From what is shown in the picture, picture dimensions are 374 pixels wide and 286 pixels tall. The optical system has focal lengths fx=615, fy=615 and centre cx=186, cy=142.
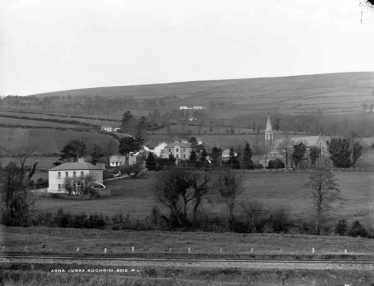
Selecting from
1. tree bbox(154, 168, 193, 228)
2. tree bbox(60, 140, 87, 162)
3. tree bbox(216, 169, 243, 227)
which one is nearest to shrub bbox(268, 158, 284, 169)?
tree bbox(60, 140, 87, 162)

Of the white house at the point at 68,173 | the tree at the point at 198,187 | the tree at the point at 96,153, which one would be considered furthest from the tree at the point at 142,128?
the tree at the point at 198,187

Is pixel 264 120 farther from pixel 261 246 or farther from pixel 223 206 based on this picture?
pixel 261 246

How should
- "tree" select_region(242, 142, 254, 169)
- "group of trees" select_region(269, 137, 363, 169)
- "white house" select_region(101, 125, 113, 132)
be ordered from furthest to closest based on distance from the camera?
"white house" select_region(101, 125, 113, 132), "group of trees" select_region(269, 137, 363, 169), "tree" select_region(242, 142, 254, 169)

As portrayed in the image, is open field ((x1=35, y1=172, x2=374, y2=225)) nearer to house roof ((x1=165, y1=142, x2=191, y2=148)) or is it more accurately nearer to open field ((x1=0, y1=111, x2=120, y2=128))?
house roof ((x1=165, y1=142, x2=191, y2=148))

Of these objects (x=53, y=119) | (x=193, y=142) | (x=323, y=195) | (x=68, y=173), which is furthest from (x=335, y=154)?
(x=53, y=119)

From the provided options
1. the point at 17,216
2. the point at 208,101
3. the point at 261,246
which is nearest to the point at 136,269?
the point at 261,246
